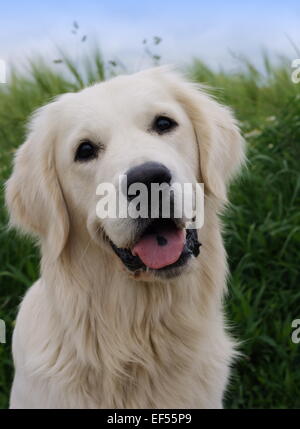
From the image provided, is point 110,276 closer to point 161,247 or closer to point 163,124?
point 161,247

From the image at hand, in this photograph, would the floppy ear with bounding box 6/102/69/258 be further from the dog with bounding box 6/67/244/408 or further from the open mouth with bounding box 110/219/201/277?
the open mouth with bounding box 110/219/201/277

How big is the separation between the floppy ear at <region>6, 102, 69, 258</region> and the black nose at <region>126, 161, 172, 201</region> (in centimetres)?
55

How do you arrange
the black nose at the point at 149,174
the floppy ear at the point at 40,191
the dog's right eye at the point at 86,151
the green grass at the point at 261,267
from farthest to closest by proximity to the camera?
1. the green grass at the point at 261,267
2. the floppy ear at the point at 40,191
3. the dog's right eye at the point at 86,151
4. the black nose at the point at 149,174

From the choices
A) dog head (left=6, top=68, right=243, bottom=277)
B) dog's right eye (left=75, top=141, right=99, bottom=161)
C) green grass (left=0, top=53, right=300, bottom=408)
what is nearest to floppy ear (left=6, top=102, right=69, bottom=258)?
dog head (left=6, top=68, right=243, bottom=277)

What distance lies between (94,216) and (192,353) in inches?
30.3

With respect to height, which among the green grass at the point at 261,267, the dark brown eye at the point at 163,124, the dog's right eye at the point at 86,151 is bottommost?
the green grass at the point at 261,267

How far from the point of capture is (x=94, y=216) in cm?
252

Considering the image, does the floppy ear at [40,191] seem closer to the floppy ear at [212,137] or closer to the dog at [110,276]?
the dog at [110,276]

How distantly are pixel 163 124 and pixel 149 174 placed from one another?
445 mm

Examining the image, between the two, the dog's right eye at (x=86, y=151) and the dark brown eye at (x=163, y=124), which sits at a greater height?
the dark brown eye at (x=163, y=124)

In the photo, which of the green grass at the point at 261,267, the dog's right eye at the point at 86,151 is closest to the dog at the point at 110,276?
the dog's right eye at the point at 86,151

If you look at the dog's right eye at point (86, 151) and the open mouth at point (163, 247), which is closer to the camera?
the open mouth at point (163, 247)

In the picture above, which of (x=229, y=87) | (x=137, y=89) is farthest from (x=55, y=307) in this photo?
(x=229, y=87)

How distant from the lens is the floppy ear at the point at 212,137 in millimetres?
2729
